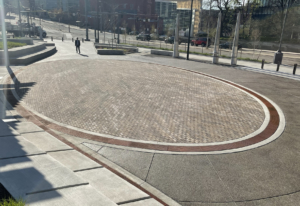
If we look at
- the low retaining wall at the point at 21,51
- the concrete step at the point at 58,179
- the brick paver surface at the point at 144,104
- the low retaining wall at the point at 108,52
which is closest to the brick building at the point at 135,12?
the low retaining wall at the point at 108,52

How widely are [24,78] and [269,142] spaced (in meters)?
15.6

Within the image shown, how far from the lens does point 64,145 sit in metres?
8.28

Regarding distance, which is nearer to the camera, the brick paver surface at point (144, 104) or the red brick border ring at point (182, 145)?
the red brick border ring at point (182, 145)

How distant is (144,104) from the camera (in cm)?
1309

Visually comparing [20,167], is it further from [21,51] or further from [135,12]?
[135,12]

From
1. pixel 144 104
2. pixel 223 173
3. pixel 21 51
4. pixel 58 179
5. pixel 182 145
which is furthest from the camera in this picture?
pixel 21 51

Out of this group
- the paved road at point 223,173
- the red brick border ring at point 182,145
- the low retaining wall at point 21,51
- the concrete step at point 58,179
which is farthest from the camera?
the low retaining wall at point 21,51

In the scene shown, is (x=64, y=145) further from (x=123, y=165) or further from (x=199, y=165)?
(x=199, y=165)

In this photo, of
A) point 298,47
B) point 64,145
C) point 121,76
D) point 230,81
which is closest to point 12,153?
point 64,145

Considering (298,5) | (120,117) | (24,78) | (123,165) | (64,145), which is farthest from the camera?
(298,5)

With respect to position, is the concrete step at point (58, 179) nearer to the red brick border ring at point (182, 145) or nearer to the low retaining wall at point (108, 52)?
the red brick border ring at point (182, 145)

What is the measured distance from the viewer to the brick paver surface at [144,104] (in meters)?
10.2

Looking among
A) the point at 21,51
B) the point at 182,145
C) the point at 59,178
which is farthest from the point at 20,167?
the point at 21,51

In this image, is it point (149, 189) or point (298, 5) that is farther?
point (298, 5)
